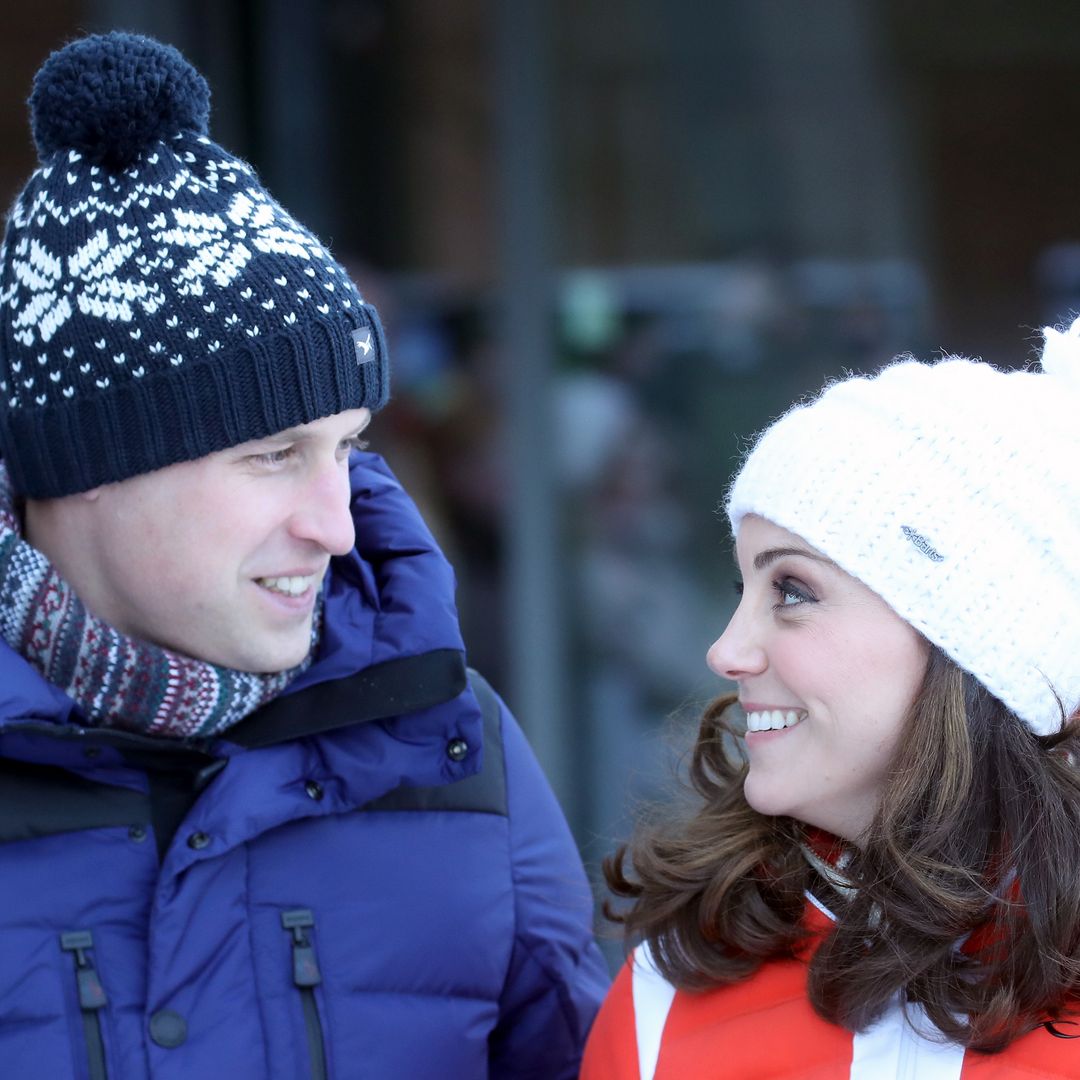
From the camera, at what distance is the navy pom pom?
5.89ft

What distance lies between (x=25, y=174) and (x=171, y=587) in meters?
2.89

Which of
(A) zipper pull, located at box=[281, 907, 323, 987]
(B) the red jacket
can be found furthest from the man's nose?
(B) the red jacket

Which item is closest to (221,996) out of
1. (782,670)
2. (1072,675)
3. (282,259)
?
(782,670)

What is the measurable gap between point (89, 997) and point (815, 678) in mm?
891

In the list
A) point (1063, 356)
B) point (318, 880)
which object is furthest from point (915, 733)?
point (318, 880)

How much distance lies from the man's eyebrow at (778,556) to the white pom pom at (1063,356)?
40 cm

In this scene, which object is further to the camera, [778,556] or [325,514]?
[325,514]

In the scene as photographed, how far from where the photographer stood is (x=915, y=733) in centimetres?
159

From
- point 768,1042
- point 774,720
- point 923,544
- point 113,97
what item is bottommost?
point 768,1042

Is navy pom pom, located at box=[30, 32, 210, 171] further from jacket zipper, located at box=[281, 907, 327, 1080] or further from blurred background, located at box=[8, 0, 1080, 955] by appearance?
blurred background, located at box=[8, 0, 1080, 955]

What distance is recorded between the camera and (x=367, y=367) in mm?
1915

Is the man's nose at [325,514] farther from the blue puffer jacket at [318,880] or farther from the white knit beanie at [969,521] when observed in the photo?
the white knit beanie at [969,521]

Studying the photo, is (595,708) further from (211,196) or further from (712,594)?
(211,196)

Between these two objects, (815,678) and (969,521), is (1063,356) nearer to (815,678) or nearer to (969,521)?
(969,521)
